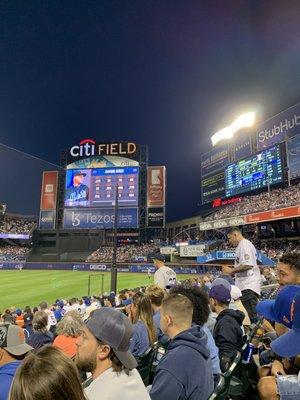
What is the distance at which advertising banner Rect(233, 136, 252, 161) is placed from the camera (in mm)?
49750

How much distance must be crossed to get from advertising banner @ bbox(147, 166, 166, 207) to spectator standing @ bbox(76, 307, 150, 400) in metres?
58.2

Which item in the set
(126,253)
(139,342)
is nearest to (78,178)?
(126,253)

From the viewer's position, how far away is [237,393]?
12.6ft

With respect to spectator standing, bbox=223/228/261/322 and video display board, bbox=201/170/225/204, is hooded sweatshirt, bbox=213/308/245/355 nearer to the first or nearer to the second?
spectator standing, bbox=223/228/261/322

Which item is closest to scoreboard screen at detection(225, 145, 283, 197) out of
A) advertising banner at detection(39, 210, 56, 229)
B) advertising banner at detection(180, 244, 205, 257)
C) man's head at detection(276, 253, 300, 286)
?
advertising banner at detection(180, 244, 205, 257)

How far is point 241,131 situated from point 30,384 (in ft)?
182

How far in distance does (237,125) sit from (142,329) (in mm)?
53656

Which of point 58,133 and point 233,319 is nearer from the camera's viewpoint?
point 233,319

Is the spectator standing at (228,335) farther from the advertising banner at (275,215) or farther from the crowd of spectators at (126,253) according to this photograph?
the crowd of spectators at (126,253)

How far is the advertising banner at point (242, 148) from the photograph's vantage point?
4975 centimetres

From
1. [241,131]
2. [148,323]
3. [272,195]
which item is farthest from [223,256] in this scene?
[148,323]

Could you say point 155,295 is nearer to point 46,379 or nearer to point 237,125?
point 46,379

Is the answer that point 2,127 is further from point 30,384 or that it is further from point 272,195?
point 30,384

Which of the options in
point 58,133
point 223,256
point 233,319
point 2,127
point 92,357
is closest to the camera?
point 92,357
